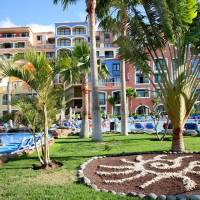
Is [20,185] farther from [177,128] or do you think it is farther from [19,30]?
[19,30]

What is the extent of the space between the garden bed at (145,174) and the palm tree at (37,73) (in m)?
1.81

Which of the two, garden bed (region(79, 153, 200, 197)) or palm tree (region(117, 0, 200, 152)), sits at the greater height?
palm tree (region(117, 0, 200, 152))

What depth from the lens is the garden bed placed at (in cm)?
884

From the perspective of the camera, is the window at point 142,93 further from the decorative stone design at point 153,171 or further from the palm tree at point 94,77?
the decorative stone design at point 153,171

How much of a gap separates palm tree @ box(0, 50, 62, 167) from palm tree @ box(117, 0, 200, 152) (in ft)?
14.3

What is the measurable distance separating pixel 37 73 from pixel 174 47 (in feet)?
19.6

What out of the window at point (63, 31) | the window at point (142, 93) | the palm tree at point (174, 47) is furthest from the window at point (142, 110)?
the palm tree at point (174, 47)

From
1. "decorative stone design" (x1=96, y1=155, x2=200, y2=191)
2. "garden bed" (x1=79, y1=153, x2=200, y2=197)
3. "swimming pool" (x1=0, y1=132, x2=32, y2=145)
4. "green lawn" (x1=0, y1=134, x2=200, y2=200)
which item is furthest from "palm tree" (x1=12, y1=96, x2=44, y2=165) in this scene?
"swimming pool" (x1=0, y1=132, x2=32, y2=145)

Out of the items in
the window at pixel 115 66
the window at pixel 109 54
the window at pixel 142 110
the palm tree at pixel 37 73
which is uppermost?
the window at pixel 109 54

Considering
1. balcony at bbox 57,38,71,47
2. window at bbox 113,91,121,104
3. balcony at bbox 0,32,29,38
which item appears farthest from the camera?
balcony at bbox 0,32,29,38

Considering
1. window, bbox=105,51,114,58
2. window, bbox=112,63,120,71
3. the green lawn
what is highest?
window, bbox=105,51,114,58

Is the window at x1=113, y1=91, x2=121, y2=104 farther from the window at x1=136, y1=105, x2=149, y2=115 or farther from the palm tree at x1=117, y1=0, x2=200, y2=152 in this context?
the palm tree at x1=117, y1=0, x2=200, y2=152

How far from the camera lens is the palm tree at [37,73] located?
38.0 feet

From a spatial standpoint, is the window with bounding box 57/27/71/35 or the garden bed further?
the window with bounding box 57/27/71/35
